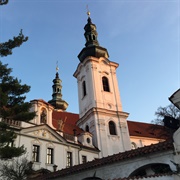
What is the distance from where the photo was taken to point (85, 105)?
110ft

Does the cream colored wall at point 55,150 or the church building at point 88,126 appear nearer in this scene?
the cream colored wall at point 55,150

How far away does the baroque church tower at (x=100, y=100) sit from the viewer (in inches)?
1161

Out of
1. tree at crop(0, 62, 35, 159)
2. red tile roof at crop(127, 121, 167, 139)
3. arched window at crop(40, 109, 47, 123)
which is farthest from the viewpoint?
red tile roof at crop(127, 121, 167, 139)

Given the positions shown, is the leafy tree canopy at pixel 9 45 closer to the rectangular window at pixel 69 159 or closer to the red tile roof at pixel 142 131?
the rectangular window at pixel 69 159

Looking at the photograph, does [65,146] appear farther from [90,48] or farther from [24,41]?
[90,48]

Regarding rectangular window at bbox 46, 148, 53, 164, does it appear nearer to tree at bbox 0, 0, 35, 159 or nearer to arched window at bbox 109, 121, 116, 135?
tree at bbox 0, 0, 35, 159

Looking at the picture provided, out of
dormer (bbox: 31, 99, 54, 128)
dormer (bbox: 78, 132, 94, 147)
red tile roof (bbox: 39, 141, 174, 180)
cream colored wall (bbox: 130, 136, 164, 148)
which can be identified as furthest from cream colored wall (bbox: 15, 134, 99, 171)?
cream colored wall (bbox: 130, 136, 164, 148)

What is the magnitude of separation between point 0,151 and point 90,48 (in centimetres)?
2575

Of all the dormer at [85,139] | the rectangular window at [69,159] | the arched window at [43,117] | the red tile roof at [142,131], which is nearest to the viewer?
the rectangular window at [69,159]

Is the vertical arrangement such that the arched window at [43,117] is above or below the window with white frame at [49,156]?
above

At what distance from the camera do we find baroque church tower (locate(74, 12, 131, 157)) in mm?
29484

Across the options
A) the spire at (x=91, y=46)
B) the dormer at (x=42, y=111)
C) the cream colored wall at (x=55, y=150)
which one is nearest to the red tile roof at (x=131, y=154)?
the cream colored wall at (x=55, y=150)

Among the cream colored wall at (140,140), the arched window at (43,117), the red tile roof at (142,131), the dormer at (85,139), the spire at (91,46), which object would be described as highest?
the spire at (91,46)

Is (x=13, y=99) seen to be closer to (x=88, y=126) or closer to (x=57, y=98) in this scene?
(x=88, y=126)
